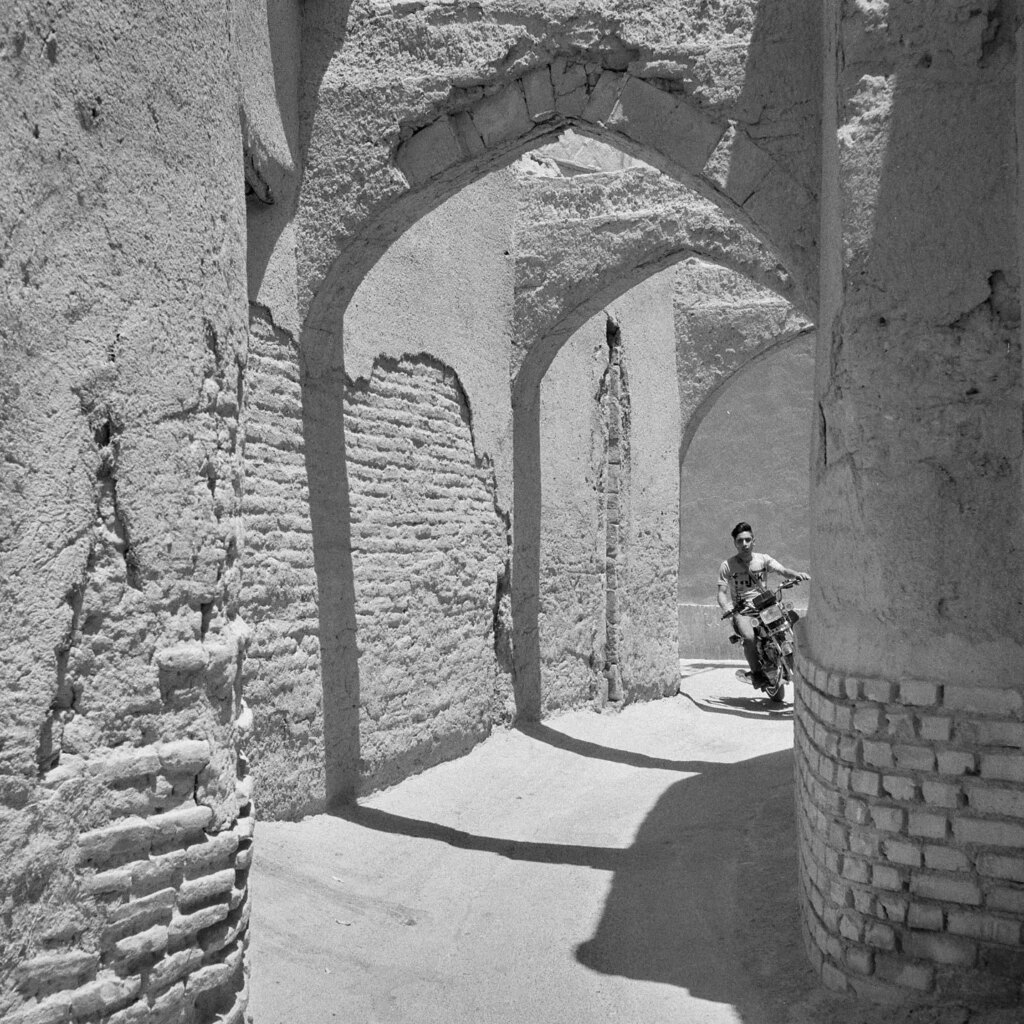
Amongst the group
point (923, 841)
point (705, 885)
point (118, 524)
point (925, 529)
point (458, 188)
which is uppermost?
point (458, 188)

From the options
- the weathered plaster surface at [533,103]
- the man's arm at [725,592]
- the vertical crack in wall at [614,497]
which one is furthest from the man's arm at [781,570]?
the weathered plaster surface at [533,103]

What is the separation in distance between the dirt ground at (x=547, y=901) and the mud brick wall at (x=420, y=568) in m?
0.32

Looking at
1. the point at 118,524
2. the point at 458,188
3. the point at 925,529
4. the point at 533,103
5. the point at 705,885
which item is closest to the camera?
the point at 118,524

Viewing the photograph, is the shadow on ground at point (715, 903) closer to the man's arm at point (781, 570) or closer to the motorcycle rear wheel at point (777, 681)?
the motorcycle rear wheel at point (777, 681)

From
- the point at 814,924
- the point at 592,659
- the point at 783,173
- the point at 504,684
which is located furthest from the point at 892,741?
the point at 592,659

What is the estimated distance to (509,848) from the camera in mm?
5734

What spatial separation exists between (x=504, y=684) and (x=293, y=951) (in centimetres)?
392

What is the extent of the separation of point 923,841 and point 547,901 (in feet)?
6.48

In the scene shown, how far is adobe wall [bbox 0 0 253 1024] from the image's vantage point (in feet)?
8.11

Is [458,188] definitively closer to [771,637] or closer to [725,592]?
[725,592]

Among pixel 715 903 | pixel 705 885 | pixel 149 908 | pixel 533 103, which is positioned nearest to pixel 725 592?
pixel 705 885

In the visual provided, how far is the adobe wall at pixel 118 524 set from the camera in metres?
2.47

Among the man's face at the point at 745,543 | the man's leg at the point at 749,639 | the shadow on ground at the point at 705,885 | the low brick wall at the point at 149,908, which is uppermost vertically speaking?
the man's face at the point at 745,543

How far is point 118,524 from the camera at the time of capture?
2709mm
